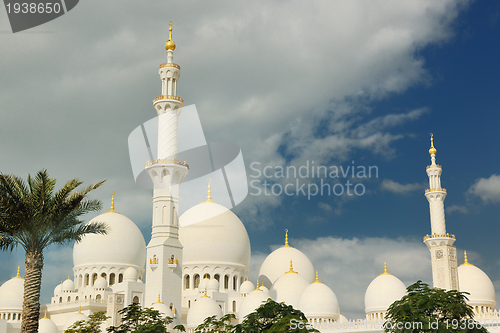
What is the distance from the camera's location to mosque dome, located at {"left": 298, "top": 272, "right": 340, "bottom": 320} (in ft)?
125

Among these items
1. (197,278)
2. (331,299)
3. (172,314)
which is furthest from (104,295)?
(331,299)

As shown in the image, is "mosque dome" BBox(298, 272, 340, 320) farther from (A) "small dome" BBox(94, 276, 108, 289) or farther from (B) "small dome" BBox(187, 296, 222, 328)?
(A) "small dome" BBox(94, 276, 108, 289)

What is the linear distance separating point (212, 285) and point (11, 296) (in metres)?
16.4

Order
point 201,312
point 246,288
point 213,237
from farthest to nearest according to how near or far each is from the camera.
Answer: point 213,237 → point 246,288 → point 201,312

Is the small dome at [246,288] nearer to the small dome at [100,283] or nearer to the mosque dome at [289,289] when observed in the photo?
the mosque dome at [289,289]

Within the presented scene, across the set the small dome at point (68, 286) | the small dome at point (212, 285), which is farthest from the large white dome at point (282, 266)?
the small dome at point (68, 286)

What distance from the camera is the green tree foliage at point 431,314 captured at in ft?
56.6

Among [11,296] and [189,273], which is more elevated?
[189,273]

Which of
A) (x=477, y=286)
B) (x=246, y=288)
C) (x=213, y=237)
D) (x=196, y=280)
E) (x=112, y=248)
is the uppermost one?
(x=213, y=237)

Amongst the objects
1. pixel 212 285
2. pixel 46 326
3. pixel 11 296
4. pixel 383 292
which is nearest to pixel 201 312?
pixel 212 285

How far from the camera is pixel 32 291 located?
1916cm

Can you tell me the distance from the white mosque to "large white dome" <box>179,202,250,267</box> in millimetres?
82

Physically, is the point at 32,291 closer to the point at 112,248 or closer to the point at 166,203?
the point at 166,203

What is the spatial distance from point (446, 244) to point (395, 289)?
4406 mm
